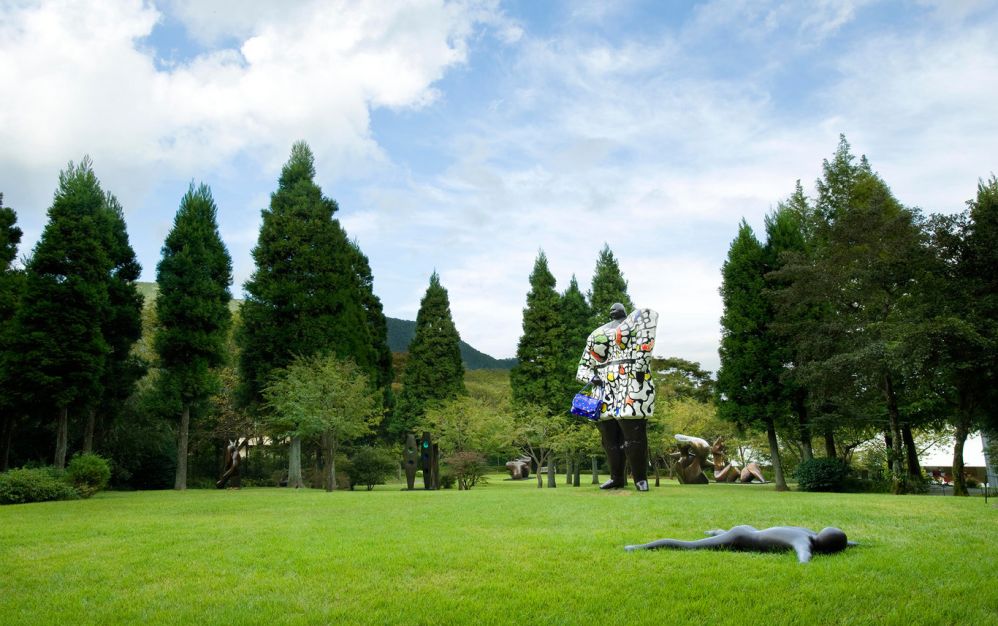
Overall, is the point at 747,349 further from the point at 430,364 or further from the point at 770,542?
the point at 770,542

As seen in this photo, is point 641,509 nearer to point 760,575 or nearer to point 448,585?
point 760,575

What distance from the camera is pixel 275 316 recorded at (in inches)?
964

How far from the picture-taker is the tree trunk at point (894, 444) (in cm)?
1812

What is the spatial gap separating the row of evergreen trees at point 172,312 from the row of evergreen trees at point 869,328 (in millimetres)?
14764

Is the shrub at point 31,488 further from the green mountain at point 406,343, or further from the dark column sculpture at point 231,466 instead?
the green mountain at point 406,343

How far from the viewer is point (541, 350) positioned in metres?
30.3

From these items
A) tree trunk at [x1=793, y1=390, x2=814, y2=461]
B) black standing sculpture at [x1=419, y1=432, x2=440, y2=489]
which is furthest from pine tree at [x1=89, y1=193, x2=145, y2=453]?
tree trunk at [x1=793, y1=390, x2=814, y2=461]

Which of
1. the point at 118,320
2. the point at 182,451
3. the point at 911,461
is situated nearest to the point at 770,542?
the point at 911,461

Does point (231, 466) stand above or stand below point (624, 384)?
below

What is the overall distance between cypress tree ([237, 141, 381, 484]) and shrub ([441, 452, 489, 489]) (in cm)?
563

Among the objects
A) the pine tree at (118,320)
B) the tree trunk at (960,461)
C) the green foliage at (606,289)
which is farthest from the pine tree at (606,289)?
the pine tree at (118,320)

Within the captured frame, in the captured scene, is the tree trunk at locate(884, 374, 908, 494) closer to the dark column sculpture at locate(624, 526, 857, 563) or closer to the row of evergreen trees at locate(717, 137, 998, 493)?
the row of evergreen trees at locate(717, 137, 998, 493)

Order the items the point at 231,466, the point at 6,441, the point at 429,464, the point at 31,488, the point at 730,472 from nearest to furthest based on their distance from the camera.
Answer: the point at 31,488
the point at 429,464
the point at 6,441
the point at 231,466
the point at 730,472

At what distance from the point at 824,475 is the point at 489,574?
18025 mm
